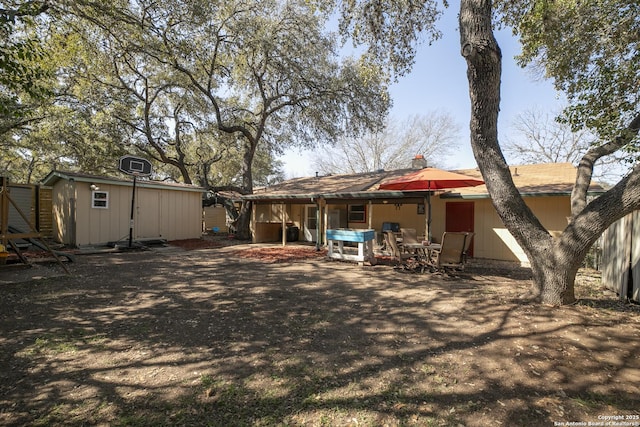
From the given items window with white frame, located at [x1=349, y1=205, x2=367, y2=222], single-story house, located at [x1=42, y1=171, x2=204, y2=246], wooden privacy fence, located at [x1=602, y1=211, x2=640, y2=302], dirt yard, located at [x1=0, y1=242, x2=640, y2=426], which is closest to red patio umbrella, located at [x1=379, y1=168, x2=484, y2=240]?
dirt yard, located at [x1=0, y1=242, x2=640, y2=426]

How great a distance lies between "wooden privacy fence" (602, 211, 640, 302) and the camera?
501 centimetres

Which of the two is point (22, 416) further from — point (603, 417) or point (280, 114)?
point (280, 114)

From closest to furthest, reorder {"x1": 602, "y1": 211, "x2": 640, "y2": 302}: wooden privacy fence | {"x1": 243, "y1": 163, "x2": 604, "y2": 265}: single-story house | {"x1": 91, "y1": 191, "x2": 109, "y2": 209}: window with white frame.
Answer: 1. {"x1": 602, "y1": 211, "x2": 640, "y2": 302}: wooden privacy fence
2. {"x1": 243, "y1": 163, "x2": 604, "y2": 265}: single-story house
3. {"x1": 91, "y1": 191, "x2": 109, "y2": 209}: window with white frame

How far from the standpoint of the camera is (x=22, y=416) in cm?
221

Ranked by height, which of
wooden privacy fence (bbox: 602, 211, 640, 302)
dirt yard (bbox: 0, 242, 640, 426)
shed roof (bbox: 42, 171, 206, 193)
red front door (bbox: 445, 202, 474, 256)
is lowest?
dirt yard (bbox: 0, 242, 640, 426)

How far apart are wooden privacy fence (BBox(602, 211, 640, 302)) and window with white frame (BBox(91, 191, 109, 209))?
1502cm

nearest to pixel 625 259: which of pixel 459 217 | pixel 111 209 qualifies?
pixel 459 217

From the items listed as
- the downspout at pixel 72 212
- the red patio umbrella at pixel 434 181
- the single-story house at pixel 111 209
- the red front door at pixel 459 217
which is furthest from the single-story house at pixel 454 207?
the downspout at pixel 72 212

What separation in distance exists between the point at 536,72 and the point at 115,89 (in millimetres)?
19134

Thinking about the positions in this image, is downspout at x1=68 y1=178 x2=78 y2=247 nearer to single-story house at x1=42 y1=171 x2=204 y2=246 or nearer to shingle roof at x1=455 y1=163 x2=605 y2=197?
single-story house at x1=42 y1=171 x2=204 y2=246

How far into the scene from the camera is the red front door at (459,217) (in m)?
10.3

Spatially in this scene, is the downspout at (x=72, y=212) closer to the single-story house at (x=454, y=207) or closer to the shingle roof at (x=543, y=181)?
the single-story house at (x=454, y=207)

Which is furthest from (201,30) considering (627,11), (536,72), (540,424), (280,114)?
(540,424)

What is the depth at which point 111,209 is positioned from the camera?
1149 cm
